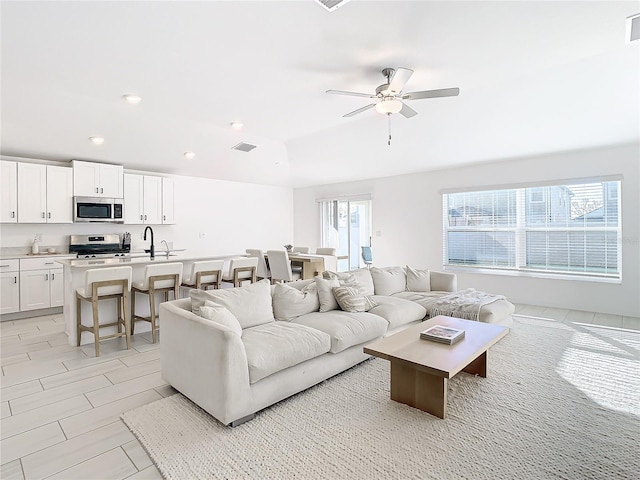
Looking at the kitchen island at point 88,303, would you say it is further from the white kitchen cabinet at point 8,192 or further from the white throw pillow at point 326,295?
the white throw pillow at point 326,295

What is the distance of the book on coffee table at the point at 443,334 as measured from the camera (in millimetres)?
2645

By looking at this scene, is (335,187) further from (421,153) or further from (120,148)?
(120,148)

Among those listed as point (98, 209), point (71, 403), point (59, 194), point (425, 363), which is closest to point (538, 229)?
point (425, 363)

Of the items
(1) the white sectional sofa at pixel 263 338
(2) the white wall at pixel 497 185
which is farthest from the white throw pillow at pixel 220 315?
(2) the white wall at pixel 497 185

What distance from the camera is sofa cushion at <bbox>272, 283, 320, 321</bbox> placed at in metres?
3.28

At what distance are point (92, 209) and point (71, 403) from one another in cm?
399

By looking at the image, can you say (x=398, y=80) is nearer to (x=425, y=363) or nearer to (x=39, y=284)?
(x=425, y=363)

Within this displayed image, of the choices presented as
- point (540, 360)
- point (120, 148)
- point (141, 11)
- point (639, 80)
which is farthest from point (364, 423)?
point (120, 148)

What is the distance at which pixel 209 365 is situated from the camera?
7.32 ft

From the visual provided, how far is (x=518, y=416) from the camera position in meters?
2.32

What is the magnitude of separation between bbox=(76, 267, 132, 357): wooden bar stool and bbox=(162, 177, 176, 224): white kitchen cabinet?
3070mm

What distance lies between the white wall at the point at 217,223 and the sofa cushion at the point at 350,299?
4658 mm

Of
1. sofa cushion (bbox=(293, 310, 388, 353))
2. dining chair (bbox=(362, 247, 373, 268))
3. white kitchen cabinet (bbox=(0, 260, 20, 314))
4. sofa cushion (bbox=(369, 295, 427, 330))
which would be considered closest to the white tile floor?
white kitchen cabinet (bbox=(0, 260, 20, 314))

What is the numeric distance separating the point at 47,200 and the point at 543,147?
→ 766 cm
